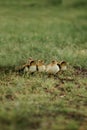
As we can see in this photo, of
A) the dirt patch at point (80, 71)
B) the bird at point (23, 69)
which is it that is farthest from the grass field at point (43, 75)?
the bird at point (23, 69)

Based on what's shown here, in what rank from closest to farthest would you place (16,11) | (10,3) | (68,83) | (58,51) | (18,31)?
1. (68,83)
2. (58,51)
3. (18,31)
4. (16,11)
5. (10,3)

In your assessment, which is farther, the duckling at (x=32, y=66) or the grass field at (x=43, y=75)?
the duckling at (x=32, y=66)

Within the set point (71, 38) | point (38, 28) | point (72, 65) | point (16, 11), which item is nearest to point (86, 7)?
point (16, 11)

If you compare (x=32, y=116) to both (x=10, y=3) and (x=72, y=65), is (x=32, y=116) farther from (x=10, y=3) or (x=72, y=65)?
(x=10, y=3)

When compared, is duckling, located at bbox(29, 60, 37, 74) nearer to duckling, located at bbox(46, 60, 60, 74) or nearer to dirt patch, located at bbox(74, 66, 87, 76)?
duckling, located at bbox(46, 60, 60, 74)

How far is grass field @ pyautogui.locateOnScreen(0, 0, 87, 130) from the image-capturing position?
538 centimetres

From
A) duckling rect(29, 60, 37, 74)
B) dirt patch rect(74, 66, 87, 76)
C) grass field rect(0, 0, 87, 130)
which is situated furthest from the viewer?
dirt patch rect(74, 66, 87, 76)

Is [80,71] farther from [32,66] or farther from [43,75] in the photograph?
[32,66]

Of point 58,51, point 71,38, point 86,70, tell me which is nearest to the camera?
point 86,70

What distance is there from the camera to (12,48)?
436 inches

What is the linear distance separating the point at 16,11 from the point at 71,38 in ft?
21.9

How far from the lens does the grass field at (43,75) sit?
538cm

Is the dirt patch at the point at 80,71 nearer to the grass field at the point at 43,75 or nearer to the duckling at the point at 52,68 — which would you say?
the grass field at the point at 43,75

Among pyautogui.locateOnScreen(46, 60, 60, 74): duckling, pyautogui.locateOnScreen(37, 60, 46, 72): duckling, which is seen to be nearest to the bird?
pyautogui.locateOnScreen(37, 60, 46, 72): duckling
